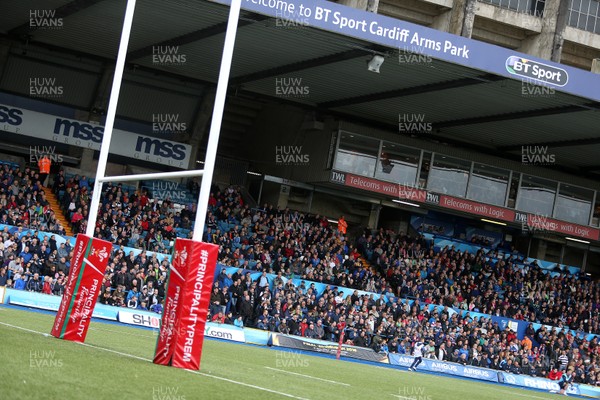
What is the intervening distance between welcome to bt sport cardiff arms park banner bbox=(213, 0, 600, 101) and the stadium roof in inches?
2.7

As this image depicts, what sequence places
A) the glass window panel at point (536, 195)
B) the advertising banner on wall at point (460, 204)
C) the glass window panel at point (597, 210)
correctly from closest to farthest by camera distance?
the advertising banner on wall at point (460, 204), the glass window panel at point (536, 195), the glass window panel at point (597, 210)

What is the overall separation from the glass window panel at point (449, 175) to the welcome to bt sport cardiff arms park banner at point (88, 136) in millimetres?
9446

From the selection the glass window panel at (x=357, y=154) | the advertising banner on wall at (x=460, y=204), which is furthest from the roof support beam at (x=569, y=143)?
the glass window panel at (x=357, y=154)

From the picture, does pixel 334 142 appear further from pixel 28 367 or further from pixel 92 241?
pixel 28 367

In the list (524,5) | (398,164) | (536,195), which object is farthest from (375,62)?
(524,5)

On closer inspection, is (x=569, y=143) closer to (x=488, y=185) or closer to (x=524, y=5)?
(x=488, y=185)

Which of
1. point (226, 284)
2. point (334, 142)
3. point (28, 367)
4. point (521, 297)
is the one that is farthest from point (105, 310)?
point (521, 297)

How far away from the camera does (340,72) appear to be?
27703 millimetres

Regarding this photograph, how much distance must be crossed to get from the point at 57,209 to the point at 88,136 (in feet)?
15.2

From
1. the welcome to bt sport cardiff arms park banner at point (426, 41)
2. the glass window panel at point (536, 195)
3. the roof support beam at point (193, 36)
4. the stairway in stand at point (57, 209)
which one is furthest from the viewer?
the glass window panel at point (536, 195)

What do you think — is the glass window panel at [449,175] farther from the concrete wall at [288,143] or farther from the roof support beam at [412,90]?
the roof support beam at [412,90]

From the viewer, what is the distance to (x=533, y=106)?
2795 cm

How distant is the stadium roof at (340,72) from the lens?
24.1 meters

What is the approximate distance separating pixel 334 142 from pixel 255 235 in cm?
527
